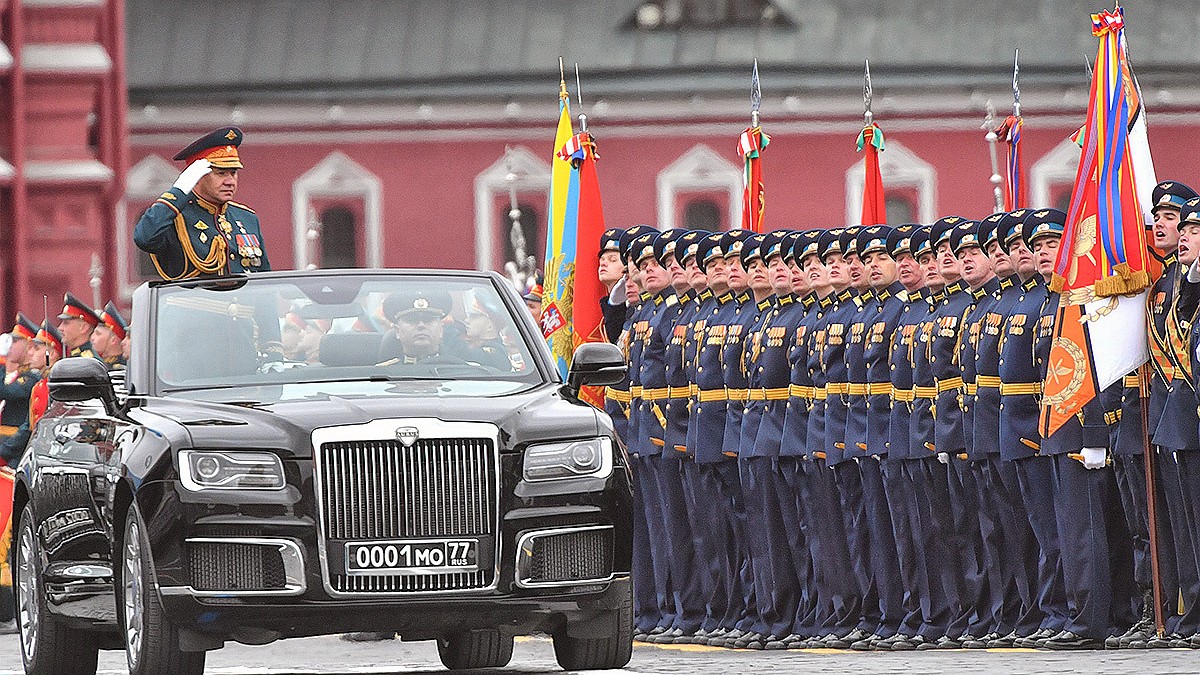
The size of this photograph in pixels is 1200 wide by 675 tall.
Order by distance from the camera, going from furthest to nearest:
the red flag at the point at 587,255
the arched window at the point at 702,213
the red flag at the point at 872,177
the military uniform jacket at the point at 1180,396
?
the arched window at the point at 702,213, the red flag at the point at 872,177, the red flag at the point at 587,255, the military uniform jacket at the point at 1180,396

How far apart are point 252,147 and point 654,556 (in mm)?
34648

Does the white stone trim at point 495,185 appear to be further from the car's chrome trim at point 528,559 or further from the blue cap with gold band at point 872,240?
the car's chrome trim at point 528,559

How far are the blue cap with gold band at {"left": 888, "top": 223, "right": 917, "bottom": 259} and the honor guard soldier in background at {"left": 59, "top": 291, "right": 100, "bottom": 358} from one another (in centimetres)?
611

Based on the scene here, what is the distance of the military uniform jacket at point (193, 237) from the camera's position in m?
13.7

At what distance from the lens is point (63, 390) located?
1140 cm

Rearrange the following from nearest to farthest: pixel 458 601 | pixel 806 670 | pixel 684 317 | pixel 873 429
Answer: pixel 458 601, pixel 806 670, pixel 873 429, pixel 684 317

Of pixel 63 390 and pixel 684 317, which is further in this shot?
pixel 684 317

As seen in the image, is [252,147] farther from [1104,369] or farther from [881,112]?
[1104,369]

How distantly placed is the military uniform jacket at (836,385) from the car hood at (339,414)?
3303 mm

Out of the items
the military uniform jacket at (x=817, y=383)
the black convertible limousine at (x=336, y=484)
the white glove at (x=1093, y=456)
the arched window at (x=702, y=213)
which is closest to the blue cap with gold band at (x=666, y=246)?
the military uniform jacket at (x=817, y=383)

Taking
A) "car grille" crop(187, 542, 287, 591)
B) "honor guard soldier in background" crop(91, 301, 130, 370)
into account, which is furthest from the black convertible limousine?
"honor guard soldier in background" crop(91, 301, 130, 370)

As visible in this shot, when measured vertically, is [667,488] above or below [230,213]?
below

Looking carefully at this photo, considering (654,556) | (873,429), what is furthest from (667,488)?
(873,429)

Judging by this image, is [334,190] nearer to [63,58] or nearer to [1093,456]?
[63,58]
